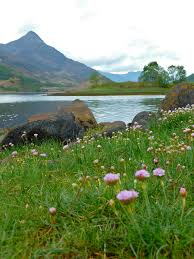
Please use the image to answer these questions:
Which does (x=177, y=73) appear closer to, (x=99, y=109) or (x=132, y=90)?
(x=132, y=90)

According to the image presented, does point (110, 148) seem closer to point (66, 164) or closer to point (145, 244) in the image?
point (66, 164)

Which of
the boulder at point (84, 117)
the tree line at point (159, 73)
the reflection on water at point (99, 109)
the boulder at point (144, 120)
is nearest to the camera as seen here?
the boulder at point (144, 120)

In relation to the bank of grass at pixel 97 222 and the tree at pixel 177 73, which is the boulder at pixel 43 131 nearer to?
the bank of grass at pixel 97 222

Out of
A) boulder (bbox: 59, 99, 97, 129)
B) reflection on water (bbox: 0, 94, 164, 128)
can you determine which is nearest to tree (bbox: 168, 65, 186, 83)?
reflection on water (bbox: 0, 94, 164, 128)

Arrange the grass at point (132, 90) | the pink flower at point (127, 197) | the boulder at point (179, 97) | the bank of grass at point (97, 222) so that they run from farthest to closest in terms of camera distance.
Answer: the grass at point (132, 90), the boulder at point (179, 97), the bank of grass at point (97, 222), the pink flower at point (127, 197)

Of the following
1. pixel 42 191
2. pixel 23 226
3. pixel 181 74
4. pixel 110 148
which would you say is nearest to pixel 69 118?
pixel 110 148

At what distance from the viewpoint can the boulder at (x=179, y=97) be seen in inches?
858

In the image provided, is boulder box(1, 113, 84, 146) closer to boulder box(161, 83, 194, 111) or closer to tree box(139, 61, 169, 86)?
boulder box(161, 83, 194, 111)

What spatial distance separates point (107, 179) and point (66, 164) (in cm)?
A: 465

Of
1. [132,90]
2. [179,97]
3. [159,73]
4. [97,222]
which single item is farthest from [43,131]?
[159,73]

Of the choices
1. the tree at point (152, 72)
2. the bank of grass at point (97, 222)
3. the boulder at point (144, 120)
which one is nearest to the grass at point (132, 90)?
the tree at point (152, 72)

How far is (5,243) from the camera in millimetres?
3736

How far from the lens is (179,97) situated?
22.0m

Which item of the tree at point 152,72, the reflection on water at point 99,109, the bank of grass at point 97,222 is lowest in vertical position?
the reflection on water at point 99,109
